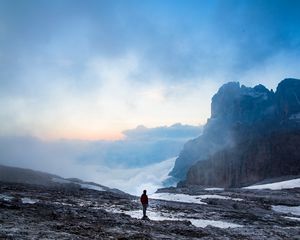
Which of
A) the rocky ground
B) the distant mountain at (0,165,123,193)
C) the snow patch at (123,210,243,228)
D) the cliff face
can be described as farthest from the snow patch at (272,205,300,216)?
the cliff face

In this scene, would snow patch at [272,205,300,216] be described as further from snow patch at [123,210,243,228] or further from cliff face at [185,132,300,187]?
cliff face at [185,132,300,187]

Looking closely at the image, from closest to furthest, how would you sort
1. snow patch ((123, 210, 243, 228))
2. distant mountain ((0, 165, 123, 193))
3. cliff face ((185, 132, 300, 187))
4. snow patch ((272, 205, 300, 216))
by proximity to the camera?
snow patch ((123, 210, 243, 228)) < snow patch ((272, 205, 300, 216)) < distant mountain ((0, 165, 123, 193)) < cliff face ((185, 132, 300, 187))

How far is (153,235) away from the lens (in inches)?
825

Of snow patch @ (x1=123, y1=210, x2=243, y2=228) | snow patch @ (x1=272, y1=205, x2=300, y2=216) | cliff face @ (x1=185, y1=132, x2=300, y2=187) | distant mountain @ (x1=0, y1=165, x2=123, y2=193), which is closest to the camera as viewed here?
snow patch @ (x1=123, y1=210, x2=243, y2=228)

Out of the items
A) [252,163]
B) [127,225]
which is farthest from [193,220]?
[252,163]

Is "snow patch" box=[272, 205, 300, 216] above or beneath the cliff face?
beneath

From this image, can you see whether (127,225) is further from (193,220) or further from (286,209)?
(286,209)

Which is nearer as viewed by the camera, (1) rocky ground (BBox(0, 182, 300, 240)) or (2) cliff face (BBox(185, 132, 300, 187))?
(1) rocky ground (BBox(0, 182, 300, 240))

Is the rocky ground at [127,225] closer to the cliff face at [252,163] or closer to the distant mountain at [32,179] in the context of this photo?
the distant mountain at [32,179]

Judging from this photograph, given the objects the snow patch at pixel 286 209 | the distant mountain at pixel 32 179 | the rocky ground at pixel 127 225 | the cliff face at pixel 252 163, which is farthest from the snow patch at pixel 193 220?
the cliff face at pixel 252 163

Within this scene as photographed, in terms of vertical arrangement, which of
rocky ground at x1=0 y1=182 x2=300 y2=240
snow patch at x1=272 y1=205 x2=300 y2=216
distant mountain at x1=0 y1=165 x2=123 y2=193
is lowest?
rocky ground at x1=0 y1=182 x2=300 y2=240

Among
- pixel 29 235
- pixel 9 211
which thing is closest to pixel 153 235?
pixel 29 235

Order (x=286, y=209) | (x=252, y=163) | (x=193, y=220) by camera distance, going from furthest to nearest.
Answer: (x=252, y=163) → (x=286, y=209) → (x=193, y=220)

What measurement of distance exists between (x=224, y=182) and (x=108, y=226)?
148029 millimetres
